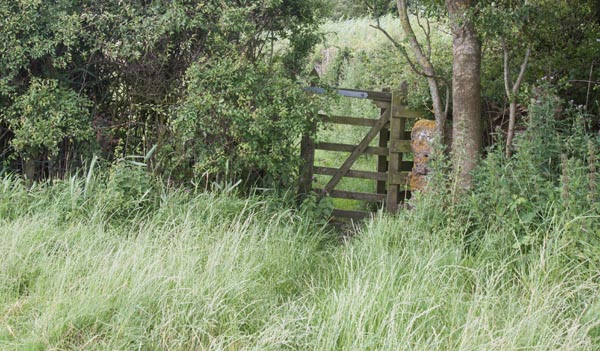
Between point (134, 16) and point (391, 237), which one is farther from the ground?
point (134, 16)

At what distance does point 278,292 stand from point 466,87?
3.26 meters

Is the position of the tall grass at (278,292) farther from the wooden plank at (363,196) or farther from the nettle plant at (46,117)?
the wooden plank at (363,196)

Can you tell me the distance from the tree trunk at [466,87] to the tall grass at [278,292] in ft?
3.33

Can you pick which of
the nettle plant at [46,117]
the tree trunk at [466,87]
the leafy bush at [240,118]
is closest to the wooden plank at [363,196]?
the leafy bush at [240,118]

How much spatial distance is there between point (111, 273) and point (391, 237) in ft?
8.43

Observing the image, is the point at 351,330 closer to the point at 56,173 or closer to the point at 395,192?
the point at 395,192

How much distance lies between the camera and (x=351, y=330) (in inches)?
156

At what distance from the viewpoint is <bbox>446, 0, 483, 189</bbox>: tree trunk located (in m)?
6.75

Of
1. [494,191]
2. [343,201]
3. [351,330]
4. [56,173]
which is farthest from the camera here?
[343,201]

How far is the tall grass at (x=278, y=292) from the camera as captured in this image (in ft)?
12.9

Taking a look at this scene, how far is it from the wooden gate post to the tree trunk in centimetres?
120

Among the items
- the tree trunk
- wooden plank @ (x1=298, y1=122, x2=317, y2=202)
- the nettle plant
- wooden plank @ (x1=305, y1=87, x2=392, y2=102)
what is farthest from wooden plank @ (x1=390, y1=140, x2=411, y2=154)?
the nettle plant

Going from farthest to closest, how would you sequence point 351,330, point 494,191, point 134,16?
point 134,16, point 494,191, point 351,330

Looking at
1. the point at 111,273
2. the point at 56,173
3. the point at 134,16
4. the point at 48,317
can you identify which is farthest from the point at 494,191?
the point at 56,173
